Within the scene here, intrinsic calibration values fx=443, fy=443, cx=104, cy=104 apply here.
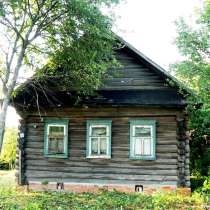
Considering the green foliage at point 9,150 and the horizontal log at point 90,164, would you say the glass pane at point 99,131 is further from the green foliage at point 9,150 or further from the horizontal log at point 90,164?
the green foliage at point 9,150

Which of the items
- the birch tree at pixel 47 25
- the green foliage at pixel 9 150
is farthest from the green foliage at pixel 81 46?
the green foliage at pixel 9 150

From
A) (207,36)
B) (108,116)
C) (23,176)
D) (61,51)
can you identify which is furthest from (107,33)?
(23,176)

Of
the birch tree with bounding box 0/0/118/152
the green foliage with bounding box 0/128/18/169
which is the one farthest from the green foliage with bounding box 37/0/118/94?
the green foliage with bounding box 0/128/18/169

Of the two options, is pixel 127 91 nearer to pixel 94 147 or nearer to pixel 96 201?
pixel 94 147

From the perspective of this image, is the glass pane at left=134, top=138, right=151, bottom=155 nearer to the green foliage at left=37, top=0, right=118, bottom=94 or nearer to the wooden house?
the wooden house

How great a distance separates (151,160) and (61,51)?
6.11 m

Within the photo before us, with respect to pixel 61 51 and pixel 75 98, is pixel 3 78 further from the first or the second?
pixel 75 98

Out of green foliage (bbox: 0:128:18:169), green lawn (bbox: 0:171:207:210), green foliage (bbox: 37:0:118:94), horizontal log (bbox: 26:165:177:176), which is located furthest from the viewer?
green foliage (bbox: 0:128:18:169)

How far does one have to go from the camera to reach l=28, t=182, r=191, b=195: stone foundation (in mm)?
18031

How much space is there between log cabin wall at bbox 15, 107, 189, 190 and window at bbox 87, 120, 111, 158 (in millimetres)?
194

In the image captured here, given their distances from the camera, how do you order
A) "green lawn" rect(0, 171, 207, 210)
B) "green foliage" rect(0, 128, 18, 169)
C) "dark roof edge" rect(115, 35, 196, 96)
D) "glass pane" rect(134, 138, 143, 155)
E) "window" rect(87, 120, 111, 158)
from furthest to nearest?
"green foliage" rect(0, 128, 18, 169)
"window" rect(87, 120, 111, 158)
"glass pane" rect(134, 138, 143, 155)
"dark roof edge" rect(115, 35, 196, 96)
"green lawn" rect(0, 171, 207, 210)

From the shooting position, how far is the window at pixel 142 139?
18484 mm

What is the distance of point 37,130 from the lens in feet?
64.7

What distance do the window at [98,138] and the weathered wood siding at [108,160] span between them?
214mm
